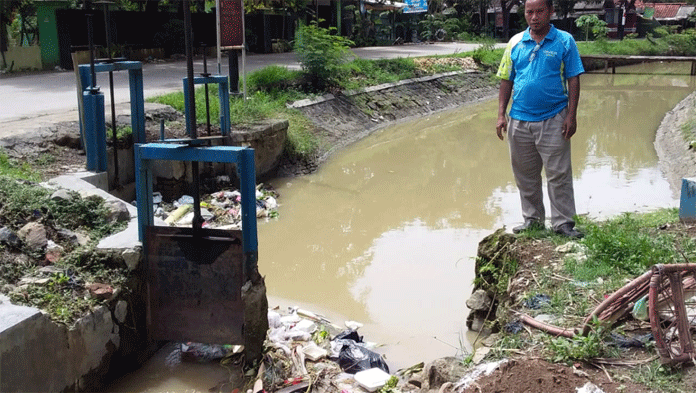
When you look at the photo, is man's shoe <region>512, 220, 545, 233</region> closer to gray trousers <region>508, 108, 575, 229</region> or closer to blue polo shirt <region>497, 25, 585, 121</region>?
gray trousers <region>508, 108, 575, 229</region>

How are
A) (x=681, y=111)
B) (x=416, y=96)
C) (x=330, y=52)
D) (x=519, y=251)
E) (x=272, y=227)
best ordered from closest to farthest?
(x=519, y=251) → (x=272, y=227) → (x=330, y=52) → (x=681, y=111) → (x=416, y=96)

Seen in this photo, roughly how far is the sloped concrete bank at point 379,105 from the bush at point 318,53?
482mm

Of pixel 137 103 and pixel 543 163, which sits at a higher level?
pixel 137 103

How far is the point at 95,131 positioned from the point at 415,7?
34.3m

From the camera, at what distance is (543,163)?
560 centimetres

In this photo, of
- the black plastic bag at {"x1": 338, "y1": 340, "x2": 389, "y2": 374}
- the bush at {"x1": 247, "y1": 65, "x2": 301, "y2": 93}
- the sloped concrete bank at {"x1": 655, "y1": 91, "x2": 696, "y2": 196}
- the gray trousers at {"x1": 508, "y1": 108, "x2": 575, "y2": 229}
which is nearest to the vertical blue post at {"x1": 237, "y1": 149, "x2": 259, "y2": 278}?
the black plastic bag at {"x1": 338, "y1": 340, "x2": 389, "y2": 374}

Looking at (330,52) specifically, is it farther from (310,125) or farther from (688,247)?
(688,247)

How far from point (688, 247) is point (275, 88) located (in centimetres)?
991

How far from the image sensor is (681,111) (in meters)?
17.4

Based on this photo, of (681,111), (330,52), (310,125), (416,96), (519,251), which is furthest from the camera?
(416,96)

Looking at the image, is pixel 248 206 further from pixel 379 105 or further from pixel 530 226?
pixel 379 105

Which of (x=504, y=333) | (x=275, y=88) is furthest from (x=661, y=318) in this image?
(x=275, y=88)

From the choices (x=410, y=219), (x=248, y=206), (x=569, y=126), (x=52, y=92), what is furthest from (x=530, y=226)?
(x=52, y=92)

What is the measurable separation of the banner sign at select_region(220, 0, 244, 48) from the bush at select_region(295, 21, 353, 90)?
3.80m
